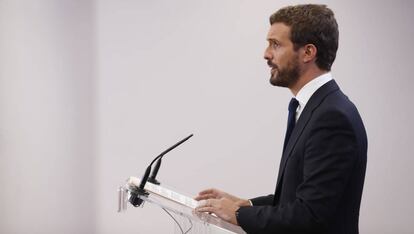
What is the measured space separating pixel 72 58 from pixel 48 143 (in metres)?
0.54

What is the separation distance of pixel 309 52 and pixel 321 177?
378 millimetres

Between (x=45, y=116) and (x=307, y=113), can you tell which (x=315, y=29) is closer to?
(x=307, y=113)

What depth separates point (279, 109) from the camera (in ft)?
8.46

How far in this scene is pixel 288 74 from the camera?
1.28 meters

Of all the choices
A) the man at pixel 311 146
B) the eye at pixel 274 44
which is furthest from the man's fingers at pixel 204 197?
the eye at pixel 274 44

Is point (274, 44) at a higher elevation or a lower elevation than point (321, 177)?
higher

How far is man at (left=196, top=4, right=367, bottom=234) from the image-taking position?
3.62ft

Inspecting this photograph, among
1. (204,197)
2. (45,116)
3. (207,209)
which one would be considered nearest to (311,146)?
(207,209)

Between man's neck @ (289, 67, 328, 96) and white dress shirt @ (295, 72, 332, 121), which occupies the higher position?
man's neck @ (289, 67, 328, 96)

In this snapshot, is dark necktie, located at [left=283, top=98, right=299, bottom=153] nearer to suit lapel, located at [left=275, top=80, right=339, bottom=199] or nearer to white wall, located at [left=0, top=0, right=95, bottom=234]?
suit lapel, located at [left=275, top=80, right=339, bottom=199]

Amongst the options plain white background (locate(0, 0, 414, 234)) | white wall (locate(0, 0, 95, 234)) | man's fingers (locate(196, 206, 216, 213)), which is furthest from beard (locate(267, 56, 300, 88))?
white wall (locate(0, 0, 95, 234))

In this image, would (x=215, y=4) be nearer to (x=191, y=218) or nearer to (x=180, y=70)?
→ (x=180, y=70)

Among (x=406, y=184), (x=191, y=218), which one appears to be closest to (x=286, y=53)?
(x=191, y=218)

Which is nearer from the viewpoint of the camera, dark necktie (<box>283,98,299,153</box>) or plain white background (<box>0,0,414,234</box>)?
→ dark necktie (<box>283,98,299,153</box>)
